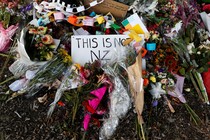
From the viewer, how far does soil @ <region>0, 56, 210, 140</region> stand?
2.74 metres

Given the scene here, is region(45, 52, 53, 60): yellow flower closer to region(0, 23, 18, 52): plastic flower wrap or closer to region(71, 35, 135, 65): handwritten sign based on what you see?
region(71, 35, 135, 65): handwritten sign

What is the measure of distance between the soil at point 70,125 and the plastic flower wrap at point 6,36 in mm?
404

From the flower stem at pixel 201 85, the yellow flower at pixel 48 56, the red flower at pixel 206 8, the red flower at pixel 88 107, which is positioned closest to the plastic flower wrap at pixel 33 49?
the yellow flower at pixel 48 56

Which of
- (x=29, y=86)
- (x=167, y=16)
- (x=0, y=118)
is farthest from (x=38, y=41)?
(x=167, y=16)

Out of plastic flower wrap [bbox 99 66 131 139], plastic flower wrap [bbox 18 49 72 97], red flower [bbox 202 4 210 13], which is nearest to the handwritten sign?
plastic flower wrap [bbox 18 49 72 97]

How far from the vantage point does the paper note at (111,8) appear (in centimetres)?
328

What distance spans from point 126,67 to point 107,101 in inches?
12.5

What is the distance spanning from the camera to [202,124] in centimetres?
294

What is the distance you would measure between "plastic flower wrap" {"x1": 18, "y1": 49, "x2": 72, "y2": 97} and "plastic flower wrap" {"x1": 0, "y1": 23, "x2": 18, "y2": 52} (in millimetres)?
537

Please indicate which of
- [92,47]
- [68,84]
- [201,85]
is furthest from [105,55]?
[201,85]

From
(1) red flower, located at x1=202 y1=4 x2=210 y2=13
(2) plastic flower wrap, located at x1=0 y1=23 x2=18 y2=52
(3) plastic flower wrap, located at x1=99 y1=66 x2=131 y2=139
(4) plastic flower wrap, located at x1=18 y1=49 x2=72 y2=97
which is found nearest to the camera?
(3) plastic flower wrap, located at x1=99 y1=66 x2=131 y2=139

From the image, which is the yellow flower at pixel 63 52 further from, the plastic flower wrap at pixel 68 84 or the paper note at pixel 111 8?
the paper note at pixel 111 8

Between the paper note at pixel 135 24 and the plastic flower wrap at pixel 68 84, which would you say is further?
the paper note at pixel 135 24

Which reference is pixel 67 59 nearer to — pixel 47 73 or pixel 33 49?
pixel 47 73
